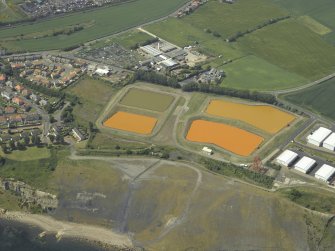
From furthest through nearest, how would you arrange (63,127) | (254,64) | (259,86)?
(254,64), (259,86), (63,127)

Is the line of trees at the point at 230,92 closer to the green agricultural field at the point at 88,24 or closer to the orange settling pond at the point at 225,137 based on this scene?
the orange settling pond at the point at 225,137

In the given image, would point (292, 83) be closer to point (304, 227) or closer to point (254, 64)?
point (254, 64)

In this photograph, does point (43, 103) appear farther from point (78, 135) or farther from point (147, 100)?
point (147, 100)

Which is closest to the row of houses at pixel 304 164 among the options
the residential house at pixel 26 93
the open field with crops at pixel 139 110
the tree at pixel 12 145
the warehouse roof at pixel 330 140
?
the warehouse roof at pixel 330 140

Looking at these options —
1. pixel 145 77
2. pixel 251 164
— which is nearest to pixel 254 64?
pixel 145 77

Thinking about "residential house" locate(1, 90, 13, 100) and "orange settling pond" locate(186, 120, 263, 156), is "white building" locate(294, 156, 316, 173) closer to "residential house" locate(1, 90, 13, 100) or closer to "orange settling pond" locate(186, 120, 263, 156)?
"orange settling pond" locate(186, 120, 263, 156)
